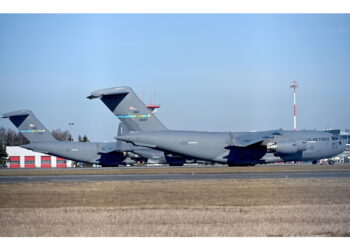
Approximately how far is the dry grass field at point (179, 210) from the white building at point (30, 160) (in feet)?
172

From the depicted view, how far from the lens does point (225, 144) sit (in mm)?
41875

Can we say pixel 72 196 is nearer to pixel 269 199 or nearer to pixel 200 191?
pixel 200 191

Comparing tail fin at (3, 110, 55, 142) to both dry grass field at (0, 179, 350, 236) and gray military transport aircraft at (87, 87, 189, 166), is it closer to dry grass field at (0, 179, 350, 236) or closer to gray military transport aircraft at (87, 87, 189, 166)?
gray military transport aircraft at (87, 87, 189, 166)

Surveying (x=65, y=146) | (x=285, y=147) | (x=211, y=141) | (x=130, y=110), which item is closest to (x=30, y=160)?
(x=65, y=146)

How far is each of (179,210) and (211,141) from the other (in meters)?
26.9

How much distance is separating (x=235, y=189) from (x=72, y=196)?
21.5 ft

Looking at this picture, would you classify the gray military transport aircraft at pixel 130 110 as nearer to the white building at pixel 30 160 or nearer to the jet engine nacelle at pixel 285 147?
the jet engine nacelle at pixel 285 147

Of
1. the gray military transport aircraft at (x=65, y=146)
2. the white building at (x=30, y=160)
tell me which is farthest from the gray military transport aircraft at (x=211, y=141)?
the white building at (x=30, y=160)

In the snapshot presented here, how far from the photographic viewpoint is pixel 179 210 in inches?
586

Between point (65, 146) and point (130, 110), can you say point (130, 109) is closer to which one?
point (130, 110)

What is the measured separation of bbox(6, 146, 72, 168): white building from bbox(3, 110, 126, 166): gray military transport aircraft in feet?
60.0

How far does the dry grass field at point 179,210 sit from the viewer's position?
38.4ft
